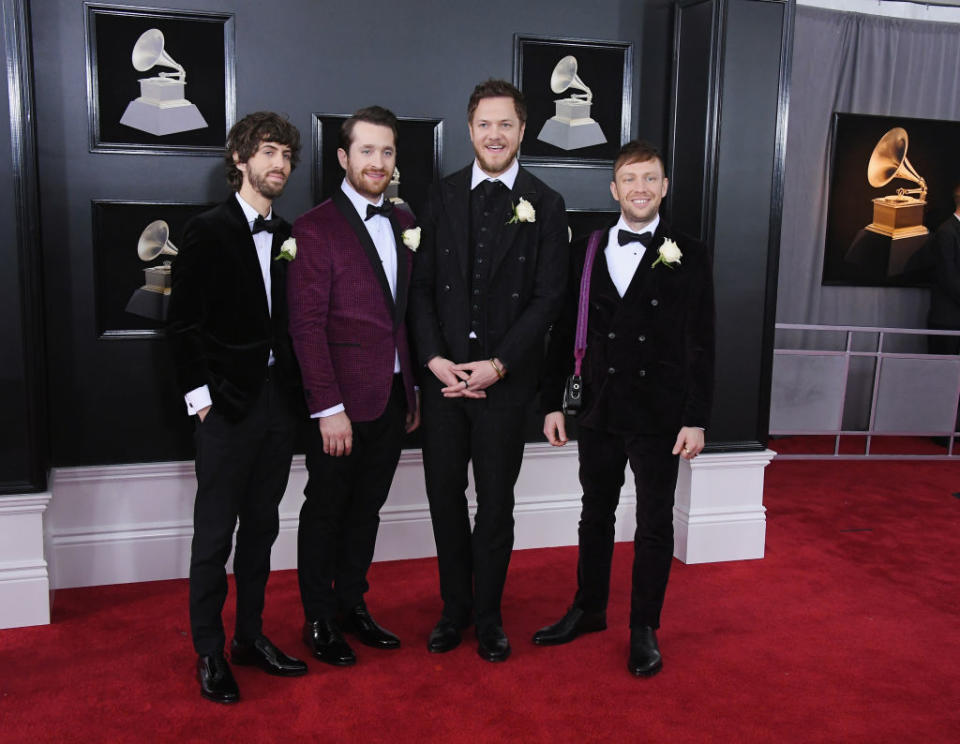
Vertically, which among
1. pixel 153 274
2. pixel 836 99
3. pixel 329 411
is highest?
pixel 836 99

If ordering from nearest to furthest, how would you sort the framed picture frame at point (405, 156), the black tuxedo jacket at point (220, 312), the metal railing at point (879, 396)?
1. the black tuxedo jacket at point (220, 312)
2. the framed picture frame at point (405, 156)
3. the metal railing at point (879, 396)

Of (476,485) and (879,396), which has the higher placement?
(476,485)

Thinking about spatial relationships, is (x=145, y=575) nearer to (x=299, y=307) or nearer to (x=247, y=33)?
(x=299, y=307)

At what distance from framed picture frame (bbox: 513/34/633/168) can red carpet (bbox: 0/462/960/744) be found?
1.90m

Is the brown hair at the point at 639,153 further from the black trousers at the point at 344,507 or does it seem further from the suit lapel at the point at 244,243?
the suit lapel at the point at 244,243

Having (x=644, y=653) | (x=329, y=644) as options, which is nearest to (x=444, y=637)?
(x=329, y=644)

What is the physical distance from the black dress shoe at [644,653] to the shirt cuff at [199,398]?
164 cm

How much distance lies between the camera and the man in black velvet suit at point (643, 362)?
290cm

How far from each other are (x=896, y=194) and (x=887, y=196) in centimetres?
8

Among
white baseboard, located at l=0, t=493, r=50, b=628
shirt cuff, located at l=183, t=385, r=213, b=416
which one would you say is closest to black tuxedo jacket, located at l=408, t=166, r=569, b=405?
shirt cuff, located at l=183, t=385, r=213, b=416

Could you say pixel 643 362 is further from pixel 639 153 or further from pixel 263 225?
pixel 263 225

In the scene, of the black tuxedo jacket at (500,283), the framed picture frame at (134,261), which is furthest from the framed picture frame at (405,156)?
the black tuxedo jacket at (500,283)

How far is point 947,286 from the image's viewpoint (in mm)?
6523

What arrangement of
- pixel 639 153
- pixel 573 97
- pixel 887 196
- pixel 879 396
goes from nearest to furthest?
pixel 639 153, pixel 573 97, pixel 879 396, pixel 887 196
